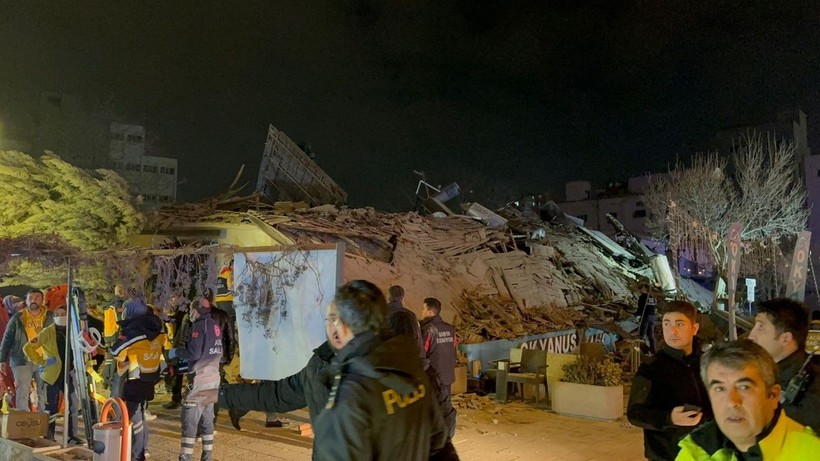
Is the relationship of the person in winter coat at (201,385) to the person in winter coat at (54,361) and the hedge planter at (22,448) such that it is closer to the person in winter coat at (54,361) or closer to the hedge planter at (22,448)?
the hedge planter at (22,448)

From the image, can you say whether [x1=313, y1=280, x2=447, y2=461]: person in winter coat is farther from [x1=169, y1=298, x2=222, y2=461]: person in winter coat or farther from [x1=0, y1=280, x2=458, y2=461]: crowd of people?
[x1=169, y1=298, x2=222, y2=461]: person in winter coat

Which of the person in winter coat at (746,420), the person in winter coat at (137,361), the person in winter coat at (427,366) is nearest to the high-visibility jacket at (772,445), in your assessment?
the person in winter coat at (746,420)

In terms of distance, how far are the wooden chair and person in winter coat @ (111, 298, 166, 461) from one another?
253 inches

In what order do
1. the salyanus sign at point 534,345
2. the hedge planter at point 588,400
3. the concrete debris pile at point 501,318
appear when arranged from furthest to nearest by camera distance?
the concrete debris pile at point 501,318
the salyanus sign at point 534,345
the hedge planter at point 588,400

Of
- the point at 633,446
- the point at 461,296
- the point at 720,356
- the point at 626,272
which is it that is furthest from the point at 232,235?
the point at 626,272

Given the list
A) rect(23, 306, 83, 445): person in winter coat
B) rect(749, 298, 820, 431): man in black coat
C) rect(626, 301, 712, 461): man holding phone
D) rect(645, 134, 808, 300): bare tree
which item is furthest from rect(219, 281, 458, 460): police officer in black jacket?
rect(645, 134, 808, 300): bare tree

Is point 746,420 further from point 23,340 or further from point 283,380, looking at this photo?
point 23,340

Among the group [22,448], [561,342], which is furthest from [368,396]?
[561,342]

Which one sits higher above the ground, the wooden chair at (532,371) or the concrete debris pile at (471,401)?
the wooden chair at (532,371)

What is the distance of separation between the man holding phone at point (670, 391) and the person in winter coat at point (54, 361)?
23.1 ft

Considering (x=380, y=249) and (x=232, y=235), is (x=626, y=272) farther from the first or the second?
(x=232, y=235)

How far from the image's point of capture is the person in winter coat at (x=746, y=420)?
1.88m

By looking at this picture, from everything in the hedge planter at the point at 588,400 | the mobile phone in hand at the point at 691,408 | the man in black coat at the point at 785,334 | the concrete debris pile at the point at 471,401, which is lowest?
the concrete debris pile at the point at 471,401

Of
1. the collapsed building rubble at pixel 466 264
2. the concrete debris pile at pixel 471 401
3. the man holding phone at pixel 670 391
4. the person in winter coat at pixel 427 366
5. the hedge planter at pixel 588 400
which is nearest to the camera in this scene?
the man holding phone at pixel 670 391
